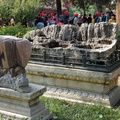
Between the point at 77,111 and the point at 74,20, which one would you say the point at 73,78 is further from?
the point at 74,20

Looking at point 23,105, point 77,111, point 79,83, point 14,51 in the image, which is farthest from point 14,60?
point 79,83

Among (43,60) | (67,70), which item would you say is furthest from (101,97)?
(43,60)

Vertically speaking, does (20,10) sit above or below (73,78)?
above

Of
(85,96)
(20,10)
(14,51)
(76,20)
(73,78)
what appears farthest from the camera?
(76,20)

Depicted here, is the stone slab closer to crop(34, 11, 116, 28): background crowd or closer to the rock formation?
the rock formation

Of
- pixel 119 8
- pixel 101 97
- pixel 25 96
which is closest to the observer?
pixel 25 96

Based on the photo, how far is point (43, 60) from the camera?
6.75 metres

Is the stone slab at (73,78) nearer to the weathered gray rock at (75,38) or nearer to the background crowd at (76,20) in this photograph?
the weathered gray rock at (75,38)

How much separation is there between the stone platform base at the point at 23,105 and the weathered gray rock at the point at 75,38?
2052 mm

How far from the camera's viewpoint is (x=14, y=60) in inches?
186

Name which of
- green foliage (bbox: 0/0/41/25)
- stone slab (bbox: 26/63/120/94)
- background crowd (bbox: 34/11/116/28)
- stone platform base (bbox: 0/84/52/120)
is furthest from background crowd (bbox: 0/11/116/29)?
stone platform base (bbox: 0/84/52/120)

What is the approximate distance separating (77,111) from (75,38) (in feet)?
9.72

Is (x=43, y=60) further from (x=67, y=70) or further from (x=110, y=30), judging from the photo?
(x=110, y=30)

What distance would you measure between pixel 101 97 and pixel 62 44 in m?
2.32
